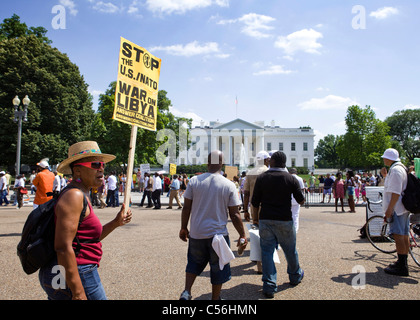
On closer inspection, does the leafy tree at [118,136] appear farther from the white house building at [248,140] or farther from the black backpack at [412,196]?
the white house building at [248,140]

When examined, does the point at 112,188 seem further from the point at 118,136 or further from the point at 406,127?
the point at 406,127

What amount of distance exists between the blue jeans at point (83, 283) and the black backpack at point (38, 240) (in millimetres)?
74

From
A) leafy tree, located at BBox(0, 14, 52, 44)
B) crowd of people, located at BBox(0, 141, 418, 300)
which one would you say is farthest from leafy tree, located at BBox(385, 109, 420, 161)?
crowd of people, located at BBox(0, 141, 418, 300)

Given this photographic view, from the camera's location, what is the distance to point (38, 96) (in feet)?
103

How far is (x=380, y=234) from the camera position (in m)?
7.14

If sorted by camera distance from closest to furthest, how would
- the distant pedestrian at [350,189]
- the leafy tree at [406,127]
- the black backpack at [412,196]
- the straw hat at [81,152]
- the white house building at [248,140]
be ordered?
1. the straw hat at [81,152]
2. the black backpack at [412,196]
3. the distant pedestrian at [350,189]
4. the leafy tree at [406,127]
5. the white house building at [248,140]

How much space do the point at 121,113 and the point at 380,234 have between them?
644 cm

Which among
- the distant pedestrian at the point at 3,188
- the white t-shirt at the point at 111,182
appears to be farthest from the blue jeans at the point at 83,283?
the distant pedestrian at the point at 3,188

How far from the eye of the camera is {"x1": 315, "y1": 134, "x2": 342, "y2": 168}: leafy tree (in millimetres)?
113750

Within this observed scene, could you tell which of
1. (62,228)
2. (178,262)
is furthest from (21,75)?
(62,228)

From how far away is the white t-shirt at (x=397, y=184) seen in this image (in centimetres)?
507
